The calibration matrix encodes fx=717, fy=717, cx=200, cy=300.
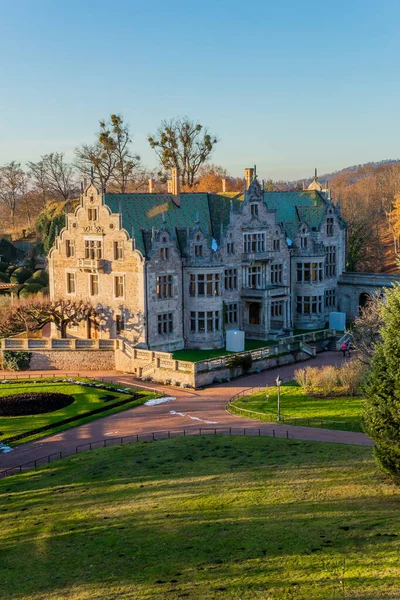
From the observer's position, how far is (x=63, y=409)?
4569cm

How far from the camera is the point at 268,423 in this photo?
4228 cm

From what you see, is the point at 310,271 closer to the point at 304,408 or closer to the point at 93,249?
the point at 93,249

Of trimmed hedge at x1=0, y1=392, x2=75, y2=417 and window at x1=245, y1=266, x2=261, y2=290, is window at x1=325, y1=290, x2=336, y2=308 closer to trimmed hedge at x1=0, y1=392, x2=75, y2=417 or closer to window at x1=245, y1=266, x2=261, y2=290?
window at x1=245, y1=266, x2=261, y2=290

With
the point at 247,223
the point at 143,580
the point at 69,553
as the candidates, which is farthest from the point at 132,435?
the point at 247,223

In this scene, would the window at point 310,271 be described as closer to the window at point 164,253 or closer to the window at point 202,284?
the window at point 202,284

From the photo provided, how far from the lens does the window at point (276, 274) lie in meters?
67.7

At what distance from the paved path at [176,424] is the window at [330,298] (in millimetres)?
22412

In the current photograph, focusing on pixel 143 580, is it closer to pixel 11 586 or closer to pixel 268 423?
pixel 11 586

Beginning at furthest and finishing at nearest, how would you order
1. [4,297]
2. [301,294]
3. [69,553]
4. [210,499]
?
[4,297] → [301,294] → [210,499] → [69,553]

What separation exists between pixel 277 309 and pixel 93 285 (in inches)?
683

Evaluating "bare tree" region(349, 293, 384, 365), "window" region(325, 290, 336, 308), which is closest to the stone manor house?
"window" region(325, 290, 336, 308)

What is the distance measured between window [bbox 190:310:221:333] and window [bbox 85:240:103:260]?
30.4ft

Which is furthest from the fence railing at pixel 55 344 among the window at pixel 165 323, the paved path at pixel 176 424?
the paved path at pixel 176 424

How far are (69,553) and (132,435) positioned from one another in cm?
1512
